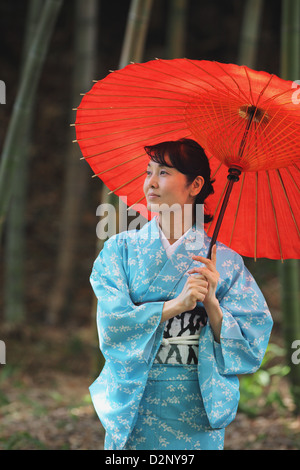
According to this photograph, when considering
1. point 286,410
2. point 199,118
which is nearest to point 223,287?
point 199,118

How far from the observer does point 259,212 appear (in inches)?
88.3

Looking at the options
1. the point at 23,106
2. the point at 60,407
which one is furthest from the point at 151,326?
the point at 60,407

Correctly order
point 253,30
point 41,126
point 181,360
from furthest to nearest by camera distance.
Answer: point 41,126 → point 253,30 → point 181,360

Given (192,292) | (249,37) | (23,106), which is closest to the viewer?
(192,292)

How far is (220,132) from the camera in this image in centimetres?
201

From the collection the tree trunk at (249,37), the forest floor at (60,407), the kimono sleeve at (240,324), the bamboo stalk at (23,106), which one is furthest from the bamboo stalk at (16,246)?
the kimono sleeve at (240,324)

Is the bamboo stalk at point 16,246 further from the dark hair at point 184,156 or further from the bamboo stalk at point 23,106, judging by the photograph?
the dark hair at point 184,156

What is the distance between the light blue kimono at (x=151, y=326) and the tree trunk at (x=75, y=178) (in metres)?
5.05

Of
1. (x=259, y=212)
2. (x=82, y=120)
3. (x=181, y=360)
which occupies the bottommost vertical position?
(x=181, y=360)

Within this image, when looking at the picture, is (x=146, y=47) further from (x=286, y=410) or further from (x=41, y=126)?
(x=286, y=410)

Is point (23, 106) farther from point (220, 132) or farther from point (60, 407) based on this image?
point (60, 407)

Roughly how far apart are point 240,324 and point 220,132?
27.9 inches

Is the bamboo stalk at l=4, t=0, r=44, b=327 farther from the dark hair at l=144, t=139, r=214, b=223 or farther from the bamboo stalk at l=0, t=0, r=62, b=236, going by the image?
the dark hair at l=144, t=139, r=214, b=223

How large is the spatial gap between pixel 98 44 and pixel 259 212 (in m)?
8.33
